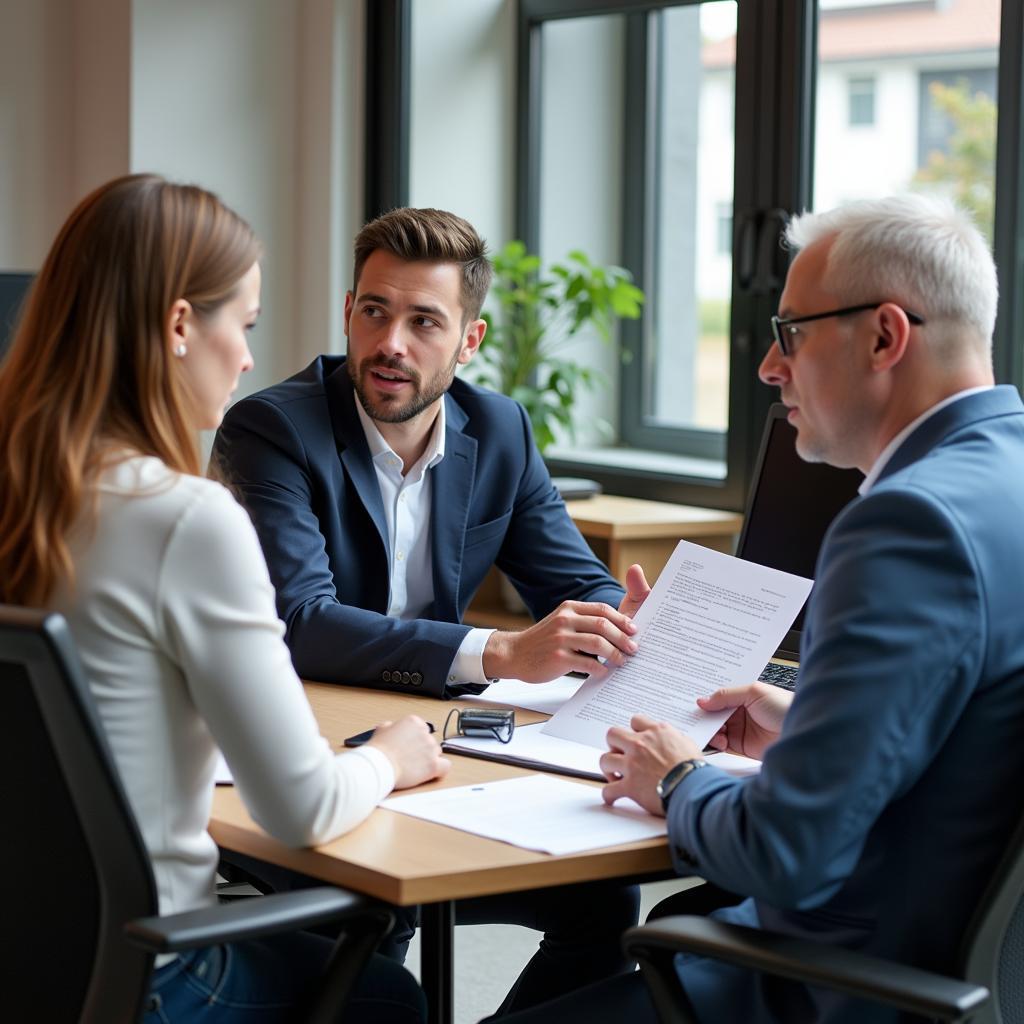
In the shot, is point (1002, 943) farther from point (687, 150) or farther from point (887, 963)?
point (687, 150)

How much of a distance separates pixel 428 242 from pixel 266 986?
4.63 feet

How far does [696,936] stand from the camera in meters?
1.37

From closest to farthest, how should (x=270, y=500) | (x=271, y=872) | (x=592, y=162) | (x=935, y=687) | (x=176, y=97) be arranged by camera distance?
(x=935, y=687) < (x=271, y=872) < (x=270, y=500) < (x=176, y=97) < (x=592, y=162)

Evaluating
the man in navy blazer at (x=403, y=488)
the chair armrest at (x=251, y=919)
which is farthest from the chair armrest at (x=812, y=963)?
the man in navy blazer at (x=403, y=488)

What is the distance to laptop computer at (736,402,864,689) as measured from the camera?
2.30 metres

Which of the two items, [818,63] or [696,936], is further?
[818,63]

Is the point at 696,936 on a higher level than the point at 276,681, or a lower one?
lower

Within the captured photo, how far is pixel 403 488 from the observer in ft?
8.51

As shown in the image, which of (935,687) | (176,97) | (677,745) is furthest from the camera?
(176,97)

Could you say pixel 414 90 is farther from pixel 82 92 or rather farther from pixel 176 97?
pixel 82 92

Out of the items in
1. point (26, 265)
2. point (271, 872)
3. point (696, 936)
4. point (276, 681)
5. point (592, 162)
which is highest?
point (592, 162)

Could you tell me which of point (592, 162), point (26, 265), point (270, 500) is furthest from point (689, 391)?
point (270, 500)

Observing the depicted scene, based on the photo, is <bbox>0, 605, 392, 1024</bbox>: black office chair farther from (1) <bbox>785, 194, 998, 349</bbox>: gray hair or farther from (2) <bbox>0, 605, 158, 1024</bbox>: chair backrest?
(1) <bbox>785, 194, 998, 349</bbox>: gray hair

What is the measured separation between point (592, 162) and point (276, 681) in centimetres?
354
